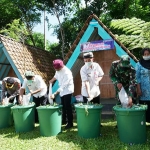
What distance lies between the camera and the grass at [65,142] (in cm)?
403

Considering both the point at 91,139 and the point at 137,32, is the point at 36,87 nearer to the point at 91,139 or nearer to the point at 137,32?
the point at 91,139

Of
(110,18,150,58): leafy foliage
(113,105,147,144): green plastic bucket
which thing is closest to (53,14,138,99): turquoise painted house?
(110,18,150,58): leafy foliage

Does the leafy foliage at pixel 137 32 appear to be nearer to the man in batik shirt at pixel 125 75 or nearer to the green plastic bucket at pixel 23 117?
the man in batik shirt at pixel 125 75

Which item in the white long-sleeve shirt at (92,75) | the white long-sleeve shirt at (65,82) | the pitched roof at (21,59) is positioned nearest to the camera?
the white long-sleeve shirt at (92,75)

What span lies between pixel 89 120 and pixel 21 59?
5.10 metres

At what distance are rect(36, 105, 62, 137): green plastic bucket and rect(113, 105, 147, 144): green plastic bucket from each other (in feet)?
4.90

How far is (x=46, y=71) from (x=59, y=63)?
209 inches

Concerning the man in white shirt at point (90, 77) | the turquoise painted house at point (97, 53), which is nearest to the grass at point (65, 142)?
the man in white shirt at point (90, 77)

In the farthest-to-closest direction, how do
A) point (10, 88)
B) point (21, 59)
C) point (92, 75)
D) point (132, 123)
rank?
point (21, 59) < point (10, 88) < point (92, 75) < point (132, 123)

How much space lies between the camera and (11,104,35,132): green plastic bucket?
5.26m

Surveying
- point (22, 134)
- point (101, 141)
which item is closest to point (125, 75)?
point (101, 141)

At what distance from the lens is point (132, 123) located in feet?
12.9

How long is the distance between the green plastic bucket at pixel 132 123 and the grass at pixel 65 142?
13 cm

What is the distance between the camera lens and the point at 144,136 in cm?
406
